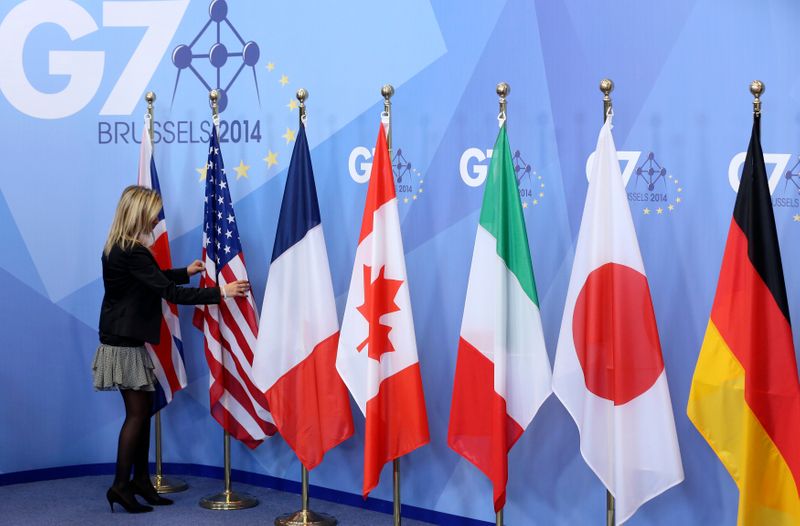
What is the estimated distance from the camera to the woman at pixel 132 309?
4375mm

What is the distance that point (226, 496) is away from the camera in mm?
4695

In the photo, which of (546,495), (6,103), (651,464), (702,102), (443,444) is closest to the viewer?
(651,464)

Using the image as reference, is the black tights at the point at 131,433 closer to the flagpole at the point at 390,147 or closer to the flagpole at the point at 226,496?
the flagpole at the point at 226,496

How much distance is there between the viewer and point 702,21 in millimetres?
3631

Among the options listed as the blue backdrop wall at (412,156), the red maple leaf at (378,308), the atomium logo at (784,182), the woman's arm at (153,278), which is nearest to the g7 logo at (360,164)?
the blue backdrop wall at (412,156)

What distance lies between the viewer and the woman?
4.38 meters

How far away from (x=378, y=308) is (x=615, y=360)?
1.08 metres

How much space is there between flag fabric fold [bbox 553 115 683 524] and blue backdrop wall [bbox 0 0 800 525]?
0.35m

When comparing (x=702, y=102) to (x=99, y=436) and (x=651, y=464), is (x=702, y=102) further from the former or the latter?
(x=99, y=436)

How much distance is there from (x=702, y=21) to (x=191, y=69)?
2.90 meters

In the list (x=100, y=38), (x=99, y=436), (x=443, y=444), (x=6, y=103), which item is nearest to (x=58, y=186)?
(x=6, y=103)

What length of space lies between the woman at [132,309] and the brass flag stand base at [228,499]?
33 centimetres

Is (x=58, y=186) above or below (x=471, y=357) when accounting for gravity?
above

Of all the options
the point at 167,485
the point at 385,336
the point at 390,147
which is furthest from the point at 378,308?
the point at 167,485
